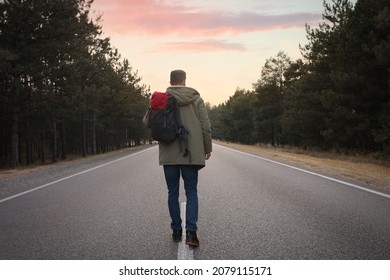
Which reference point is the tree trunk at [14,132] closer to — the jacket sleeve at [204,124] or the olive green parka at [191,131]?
the olive green parka at [191,131]

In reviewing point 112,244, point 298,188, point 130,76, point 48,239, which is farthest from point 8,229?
point 130,76

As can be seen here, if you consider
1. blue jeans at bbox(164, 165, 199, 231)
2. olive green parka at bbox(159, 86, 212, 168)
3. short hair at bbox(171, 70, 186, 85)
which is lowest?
blue jeans at bbox(164, 165, 199, 231)

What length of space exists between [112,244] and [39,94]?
71.1ft

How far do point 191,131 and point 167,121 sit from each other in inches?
13.3

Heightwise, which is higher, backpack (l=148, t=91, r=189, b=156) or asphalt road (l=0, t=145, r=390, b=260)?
backpack (l=148, t=91, r=189, b=156)

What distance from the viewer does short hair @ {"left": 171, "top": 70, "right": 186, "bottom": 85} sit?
15.0 ft

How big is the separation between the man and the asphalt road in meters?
0.44

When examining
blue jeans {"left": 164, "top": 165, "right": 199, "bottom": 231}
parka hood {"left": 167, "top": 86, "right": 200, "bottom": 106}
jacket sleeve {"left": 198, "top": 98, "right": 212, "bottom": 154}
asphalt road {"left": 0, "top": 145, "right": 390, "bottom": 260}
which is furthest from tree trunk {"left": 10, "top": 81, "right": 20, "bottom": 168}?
jacket sleeve {"left": 198, "top": 98, "right": 212, "bottom": 154}

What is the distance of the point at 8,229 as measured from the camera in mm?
5211

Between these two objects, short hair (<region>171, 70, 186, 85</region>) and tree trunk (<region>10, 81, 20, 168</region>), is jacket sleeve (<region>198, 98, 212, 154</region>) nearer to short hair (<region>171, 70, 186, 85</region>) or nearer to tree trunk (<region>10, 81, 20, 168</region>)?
short hair (<region>171, 70, 186, 85</region>)

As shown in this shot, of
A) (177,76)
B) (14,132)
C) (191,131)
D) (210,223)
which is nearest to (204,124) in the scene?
(191,131)

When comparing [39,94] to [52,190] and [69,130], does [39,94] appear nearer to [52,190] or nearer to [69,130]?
[52,190]

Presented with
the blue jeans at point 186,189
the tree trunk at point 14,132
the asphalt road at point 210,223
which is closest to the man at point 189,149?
the blue jeans at point 186,189

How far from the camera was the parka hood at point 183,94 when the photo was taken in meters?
4.50
